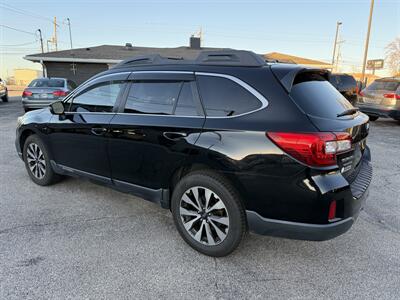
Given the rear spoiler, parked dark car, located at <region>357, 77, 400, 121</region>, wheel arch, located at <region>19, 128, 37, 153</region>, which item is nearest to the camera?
the rear spoiler

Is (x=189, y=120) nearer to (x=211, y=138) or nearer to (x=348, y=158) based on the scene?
(x=211, y=138)

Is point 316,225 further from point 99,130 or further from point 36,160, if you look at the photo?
point 36,160

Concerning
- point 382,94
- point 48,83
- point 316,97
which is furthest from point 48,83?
point 382,94

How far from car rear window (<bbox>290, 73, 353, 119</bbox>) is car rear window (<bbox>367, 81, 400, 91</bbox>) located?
8.99 meters

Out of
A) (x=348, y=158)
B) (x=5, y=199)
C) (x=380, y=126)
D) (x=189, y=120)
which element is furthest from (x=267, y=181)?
(x=380, y=126)

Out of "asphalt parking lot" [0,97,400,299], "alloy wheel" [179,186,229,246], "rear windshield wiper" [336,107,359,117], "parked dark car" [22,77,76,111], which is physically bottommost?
"asphalt parking lot" [0,97,400,299]

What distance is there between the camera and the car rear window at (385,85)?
33.2ft

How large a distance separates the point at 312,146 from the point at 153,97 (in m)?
1.66

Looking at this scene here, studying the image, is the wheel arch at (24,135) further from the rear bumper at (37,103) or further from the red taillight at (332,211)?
the rear bumper at (37,103)

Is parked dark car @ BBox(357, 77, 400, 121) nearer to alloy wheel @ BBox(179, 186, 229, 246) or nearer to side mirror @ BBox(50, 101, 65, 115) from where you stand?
alloy wheel @ BBox(179, 186, 229, 246)

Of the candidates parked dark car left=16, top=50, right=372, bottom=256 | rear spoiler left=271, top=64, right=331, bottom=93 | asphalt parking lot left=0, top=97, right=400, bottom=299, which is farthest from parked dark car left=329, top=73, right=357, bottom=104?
rear spoiler left=271, top=64, right=331, bottom=93

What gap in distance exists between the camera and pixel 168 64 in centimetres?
306

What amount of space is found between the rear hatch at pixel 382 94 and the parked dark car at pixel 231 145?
26.9ft

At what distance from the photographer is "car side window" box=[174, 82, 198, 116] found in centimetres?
278
